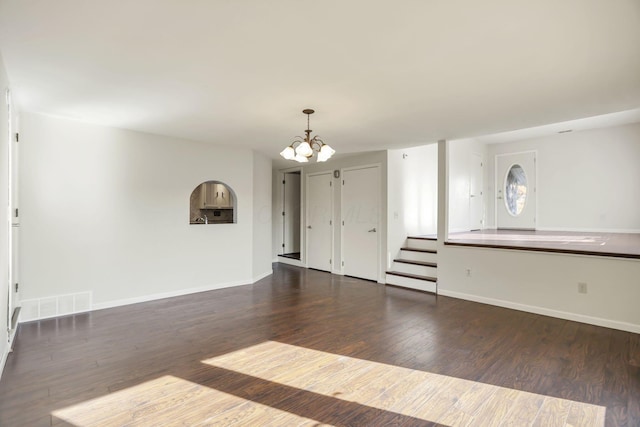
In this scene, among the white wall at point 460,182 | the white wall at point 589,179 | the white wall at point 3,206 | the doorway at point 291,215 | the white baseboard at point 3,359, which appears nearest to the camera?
the white wall at point 3,206

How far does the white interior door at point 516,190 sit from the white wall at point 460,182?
0.93m

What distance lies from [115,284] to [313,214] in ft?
12.9

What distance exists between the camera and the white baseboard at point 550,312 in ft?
11.3

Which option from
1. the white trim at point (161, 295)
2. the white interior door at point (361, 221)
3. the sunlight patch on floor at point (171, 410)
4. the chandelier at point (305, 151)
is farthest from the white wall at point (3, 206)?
the white interior door at point (361, 221)

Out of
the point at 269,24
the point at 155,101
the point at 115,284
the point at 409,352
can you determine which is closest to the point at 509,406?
the point at 409,352

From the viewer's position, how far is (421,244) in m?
5.87

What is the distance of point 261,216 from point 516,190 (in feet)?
20.8

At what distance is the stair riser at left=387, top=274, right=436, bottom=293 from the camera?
16.8 feet

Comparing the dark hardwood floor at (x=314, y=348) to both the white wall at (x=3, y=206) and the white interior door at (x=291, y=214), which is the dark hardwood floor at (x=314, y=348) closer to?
the white wall at (x=3, y=206)

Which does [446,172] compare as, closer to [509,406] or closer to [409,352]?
[409,352]

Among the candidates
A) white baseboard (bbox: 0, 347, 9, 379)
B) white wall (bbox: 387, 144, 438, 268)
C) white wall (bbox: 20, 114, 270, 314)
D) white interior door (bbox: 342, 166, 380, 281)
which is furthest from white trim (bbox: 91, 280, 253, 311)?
white wall (bbox: 387, 144, 438, 268)

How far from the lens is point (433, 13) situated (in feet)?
5.78

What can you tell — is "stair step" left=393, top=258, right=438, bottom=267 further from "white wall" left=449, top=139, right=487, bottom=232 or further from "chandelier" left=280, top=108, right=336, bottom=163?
"chandelier" left=280, top=108, right=336, bottom=163

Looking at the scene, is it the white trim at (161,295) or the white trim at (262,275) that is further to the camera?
the white trim at (262,275)
